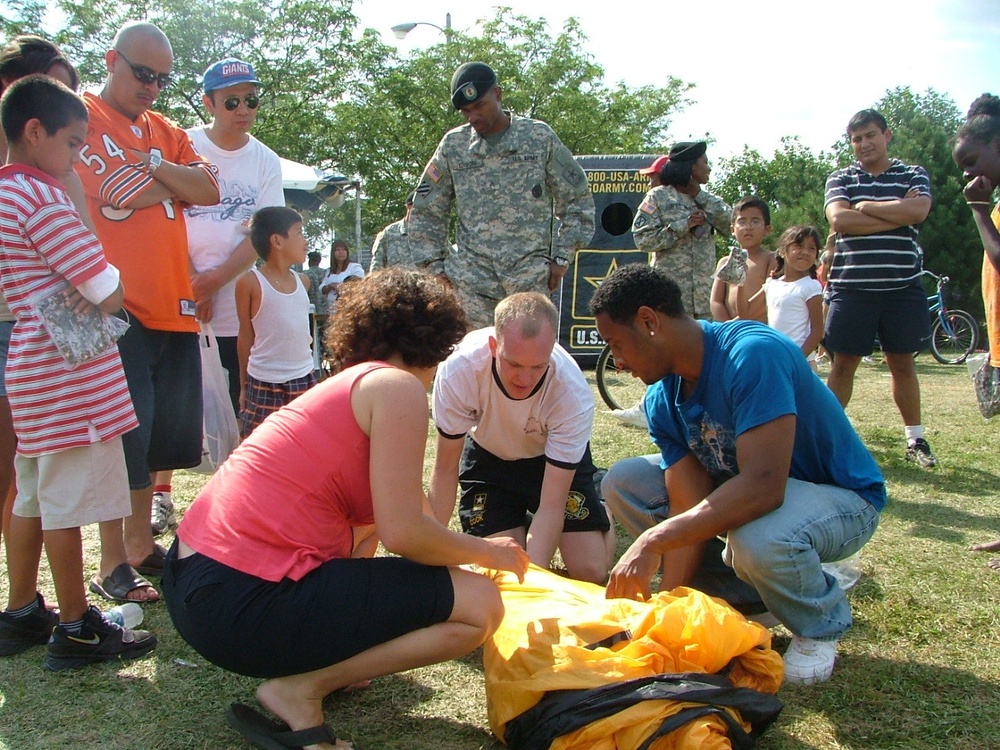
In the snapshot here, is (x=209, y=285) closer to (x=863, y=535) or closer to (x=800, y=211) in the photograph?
(x=863, y=535)

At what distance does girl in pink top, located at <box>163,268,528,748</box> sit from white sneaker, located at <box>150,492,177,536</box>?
1.83m

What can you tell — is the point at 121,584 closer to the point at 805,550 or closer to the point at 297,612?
the point at 297,612

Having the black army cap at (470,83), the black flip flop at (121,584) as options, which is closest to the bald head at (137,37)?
the black army cap at (470,83)

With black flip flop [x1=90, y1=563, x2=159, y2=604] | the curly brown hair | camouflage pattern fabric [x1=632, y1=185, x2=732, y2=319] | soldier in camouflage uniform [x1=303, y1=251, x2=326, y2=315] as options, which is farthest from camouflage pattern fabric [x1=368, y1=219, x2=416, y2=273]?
the curly brown hair

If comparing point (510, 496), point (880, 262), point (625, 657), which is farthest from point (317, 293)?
point (625, 657)

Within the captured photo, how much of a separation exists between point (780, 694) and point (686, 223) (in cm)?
366

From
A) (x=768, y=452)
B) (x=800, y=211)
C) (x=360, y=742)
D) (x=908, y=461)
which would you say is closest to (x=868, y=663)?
(x=768, y=452)

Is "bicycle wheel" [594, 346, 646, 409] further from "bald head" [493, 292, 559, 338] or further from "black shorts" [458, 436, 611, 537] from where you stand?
"bald head" [493, 292, 559, 338]

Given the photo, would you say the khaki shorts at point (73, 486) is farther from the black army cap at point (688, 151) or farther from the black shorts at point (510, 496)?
the black army cap at point (688, 151)

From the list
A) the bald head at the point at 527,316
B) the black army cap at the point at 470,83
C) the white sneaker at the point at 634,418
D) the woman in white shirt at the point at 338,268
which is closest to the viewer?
the bald head at the point at 527,316

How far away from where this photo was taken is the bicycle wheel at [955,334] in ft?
46.6

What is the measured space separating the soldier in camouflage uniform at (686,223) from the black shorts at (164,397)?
10.4ft

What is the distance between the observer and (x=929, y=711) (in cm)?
229

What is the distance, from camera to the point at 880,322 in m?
4.99
